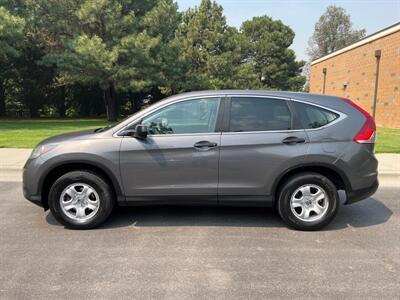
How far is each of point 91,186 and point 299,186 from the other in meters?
2.55

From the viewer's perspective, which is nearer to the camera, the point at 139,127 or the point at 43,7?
the point at 139,127

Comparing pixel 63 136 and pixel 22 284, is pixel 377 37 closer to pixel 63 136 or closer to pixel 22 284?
pixel 63 136

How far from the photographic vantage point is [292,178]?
515 cm

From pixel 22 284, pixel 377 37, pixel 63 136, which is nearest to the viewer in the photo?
pixel 22 284

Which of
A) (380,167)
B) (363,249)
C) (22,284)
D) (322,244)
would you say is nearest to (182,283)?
(22,284)

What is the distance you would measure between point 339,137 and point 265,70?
47.7 metres

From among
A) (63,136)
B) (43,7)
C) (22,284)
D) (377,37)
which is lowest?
(22,284)

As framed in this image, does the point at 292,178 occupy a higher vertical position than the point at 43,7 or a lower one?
lower

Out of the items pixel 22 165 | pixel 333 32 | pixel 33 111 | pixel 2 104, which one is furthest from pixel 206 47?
pixel 333 32

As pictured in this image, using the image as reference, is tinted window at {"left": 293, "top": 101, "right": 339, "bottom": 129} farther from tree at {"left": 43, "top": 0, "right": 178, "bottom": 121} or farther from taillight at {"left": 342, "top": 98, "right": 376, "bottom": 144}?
tree at {"left": 43, "top": 0, "right": 178, "bottom": 121}

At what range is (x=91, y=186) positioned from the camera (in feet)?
17.0

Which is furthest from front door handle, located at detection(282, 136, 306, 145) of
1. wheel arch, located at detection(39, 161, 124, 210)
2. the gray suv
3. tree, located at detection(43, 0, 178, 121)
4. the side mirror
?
tree, located at detection(43, 0, 178, 121)

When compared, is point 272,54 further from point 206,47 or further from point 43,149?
point 43,149

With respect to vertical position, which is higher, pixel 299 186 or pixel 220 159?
pixel 220 159
